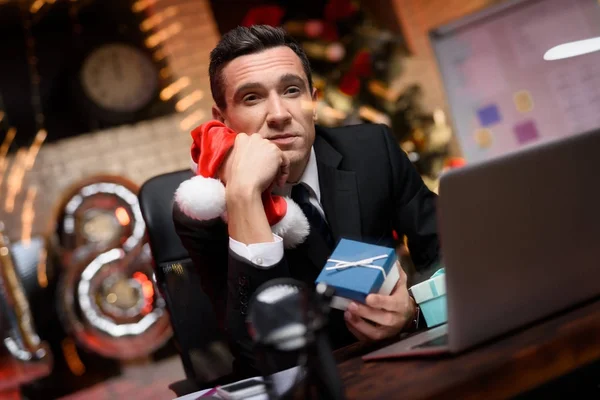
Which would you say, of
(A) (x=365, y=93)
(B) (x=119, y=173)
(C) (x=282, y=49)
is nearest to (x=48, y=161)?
(B) (x=119, y=173)

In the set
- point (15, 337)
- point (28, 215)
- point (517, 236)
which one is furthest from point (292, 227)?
point (28, 215)

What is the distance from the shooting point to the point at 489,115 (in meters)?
3.14

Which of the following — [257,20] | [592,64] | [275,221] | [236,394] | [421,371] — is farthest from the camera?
[257,20]

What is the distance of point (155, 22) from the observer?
4375 mm

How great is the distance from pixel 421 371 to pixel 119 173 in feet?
12.5

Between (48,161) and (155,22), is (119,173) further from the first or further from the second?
(155,22)

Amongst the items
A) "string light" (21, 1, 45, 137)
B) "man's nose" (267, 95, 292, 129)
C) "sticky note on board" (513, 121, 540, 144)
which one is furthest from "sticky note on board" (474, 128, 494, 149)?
"string light" (21, 1, 45, 137)

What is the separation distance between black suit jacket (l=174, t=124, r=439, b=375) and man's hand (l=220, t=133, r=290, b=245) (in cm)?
6

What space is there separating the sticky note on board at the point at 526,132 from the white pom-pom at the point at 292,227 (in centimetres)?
189

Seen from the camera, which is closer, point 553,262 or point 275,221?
point 553,262

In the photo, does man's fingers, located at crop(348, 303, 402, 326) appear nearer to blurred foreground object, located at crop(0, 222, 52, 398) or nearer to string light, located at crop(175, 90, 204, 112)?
blurred foreground object, located at crop(0, 222, 52, 398)

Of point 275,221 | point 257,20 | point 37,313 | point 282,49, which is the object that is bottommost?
point 37,313

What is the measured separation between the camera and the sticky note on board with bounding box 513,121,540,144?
9.66 feet

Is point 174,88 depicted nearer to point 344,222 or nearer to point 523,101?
point 523,101
